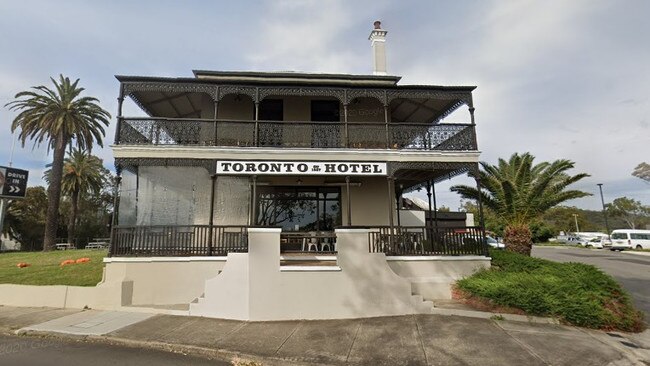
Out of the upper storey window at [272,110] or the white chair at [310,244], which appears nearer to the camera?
the white chair at [310,244]

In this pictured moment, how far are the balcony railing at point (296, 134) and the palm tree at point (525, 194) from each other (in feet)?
9.72

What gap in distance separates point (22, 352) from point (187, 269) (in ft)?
14.1

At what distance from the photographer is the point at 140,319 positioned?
8609 millimetres

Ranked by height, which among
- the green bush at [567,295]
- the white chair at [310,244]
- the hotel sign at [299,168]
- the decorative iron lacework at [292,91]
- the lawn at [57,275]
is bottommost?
the green bush at [567,295]

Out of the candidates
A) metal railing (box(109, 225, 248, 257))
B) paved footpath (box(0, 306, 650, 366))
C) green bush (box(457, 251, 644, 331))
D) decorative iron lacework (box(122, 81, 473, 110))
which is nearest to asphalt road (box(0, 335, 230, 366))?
paved footpath (box(0, 306, 650, 366))

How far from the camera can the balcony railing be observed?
11.6 m

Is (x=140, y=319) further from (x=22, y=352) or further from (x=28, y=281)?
(x=28, y=281)

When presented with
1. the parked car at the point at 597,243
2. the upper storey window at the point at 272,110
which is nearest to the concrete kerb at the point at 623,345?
the upper storey window at the point at 272,110

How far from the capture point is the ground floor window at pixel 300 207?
1377 cm

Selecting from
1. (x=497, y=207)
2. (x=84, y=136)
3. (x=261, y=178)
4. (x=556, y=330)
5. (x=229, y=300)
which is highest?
(x=84, y=136)

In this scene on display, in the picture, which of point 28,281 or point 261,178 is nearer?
point 28,281

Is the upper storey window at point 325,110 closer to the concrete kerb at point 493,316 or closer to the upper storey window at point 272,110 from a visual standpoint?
the upper storey window at point 272,110

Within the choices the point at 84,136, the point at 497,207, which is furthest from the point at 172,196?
the point at 84,136

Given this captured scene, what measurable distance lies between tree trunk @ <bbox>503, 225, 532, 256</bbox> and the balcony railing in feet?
13.9
